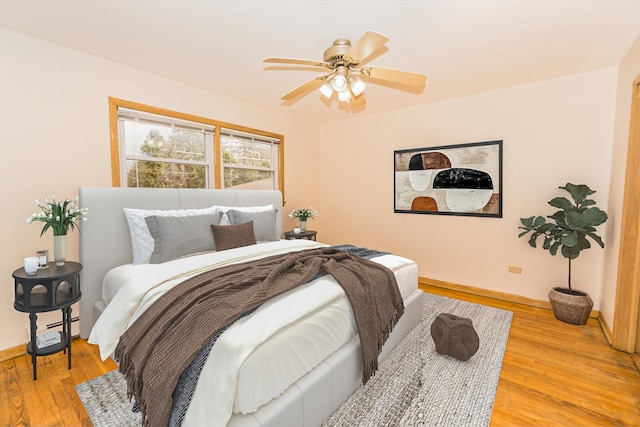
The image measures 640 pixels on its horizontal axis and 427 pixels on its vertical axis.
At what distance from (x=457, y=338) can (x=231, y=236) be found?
215 centimetres

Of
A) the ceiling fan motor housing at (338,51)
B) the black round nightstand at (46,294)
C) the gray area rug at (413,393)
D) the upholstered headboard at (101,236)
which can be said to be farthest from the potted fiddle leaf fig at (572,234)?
the black round nightstand at (46,294)

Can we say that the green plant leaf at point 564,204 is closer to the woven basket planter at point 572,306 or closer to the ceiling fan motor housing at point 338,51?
the woven basket planter at point 572,306

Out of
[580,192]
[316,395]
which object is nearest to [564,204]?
[580,192]

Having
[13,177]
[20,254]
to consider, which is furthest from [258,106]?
[20,254]

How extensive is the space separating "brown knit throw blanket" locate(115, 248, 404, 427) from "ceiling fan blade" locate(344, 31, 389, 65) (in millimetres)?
1422

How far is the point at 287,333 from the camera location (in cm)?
145

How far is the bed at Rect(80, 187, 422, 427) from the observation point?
1.26m

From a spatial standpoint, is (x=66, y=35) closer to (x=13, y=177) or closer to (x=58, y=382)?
(x=13, y=177)

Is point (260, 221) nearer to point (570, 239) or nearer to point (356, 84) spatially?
point (356, 84)

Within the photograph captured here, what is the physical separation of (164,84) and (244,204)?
1569 mm

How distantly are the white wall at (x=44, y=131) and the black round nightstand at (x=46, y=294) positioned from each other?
0.38m

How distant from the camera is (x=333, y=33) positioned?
2.25 m

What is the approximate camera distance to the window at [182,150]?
2.95m

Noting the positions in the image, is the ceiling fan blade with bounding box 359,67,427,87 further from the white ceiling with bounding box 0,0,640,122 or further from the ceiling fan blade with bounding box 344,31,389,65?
the white ceiling with bounding box 0,0,640,122
